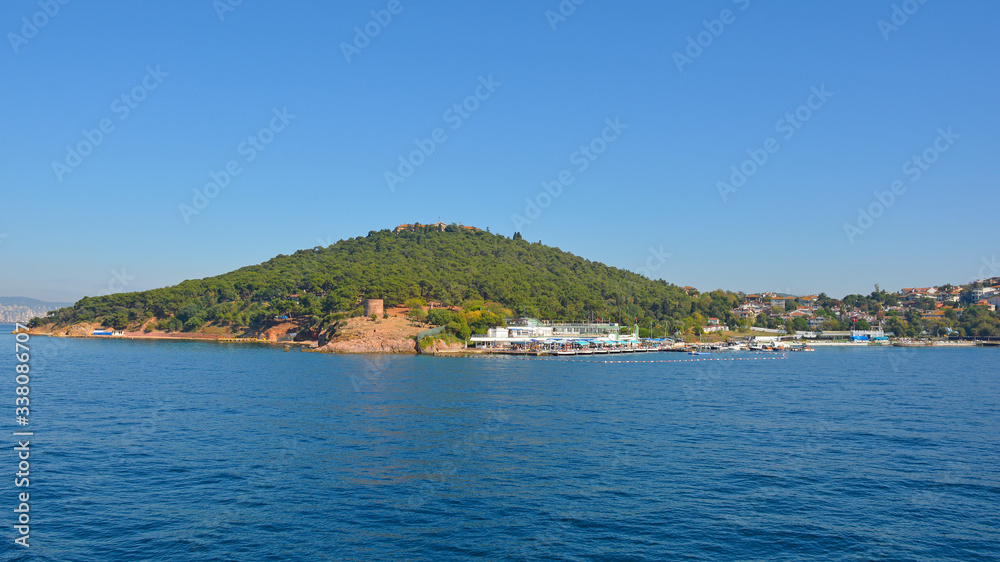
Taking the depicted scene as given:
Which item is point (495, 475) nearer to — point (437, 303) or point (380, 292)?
point (380, 292)

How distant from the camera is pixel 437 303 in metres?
114

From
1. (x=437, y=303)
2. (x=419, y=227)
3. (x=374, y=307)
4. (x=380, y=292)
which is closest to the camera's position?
(x=374, y=307)

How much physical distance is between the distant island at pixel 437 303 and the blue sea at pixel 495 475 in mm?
53605

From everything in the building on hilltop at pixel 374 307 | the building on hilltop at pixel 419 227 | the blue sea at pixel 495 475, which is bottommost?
the blue sea at pixel 495 475

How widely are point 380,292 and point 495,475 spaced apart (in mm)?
82356

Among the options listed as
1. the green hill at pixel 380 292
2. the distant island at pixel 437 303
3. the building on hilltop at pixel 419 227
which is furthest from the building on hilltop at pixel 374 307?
the building on hilltop at pixel 419 227

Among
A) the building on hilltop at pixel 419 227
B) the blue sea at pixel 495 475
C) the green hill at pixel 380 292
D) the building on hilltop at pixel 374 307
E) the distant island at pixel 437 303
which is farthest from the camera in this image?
the building on hilltop at pixel 419 227

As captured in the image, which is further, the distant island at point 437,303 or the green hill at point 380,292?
the green hill at point 380,292

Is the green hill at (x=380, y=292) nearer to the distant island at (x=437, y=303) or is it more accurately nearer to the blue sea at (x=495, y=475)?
the distant island at (x=437, y=303)

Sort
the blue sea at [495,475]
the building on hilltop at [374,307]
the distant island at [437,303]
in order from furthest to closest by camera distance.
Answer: the distant island at [437,303] < the building on hilltop at [374,307] < the blue sea at [495,475]

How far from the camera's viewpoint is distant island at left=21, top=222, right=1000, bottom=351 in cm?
10006

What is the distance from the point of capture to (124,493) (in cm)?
1955

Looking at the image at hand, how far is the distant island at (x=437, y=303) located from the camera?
10006 centimetres

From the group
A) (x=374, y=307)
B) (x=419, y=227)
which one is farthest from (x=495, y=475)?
(x=419, y=227)
